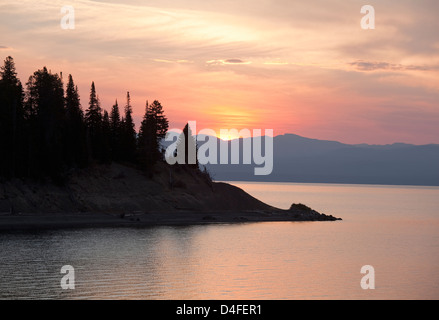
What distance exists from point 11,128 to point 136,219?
29599 mm

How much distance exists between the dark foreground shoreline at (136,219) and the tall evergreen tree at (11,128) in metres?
13.7

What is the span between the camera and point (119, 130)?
133625 mm

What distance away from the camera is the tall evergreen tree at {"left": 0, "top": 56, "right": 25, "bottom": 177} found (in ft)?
367

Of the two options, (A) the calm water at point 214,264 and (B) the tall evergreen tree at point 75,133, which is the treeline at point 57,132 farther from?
(A) the calm water at point 214,264

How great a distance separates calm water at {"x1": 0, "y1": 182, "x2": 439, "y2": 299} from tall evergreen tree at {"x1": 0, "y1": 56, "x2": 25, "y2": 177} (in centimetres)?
2528

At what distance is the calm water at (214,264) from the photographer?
5028 cm

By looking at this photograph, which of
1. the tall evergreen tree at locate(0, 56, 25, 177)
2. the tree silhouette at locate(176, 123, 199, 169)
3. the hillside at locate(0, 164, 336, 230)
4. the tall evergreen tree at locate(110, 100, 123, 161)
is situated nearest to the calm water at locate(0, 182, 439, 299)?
the hillside at locate(0, 164, 336, 230)

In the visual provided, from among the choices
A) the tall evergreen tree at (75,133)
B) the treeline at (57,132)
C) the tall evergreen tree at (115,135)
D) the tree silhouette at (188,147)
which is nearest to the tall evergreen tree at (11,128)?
the treeline at (57,132)

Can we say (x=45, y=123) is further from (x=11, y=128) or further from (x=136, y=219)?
(x=136, y=219)

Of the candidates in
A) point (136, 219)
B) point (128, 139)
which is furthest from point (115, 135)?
point (136, 219)
